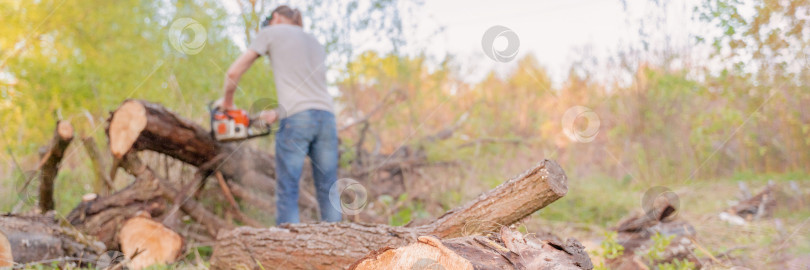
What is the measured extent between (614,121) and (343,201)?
549 cm

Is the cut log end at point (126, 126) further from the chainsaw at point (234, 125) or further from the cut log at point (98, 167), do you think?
the cut log at point (98, 167)

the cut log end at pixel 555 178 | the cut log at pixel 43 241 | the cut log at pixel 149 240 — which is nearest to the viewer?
the cut log end at pixel 555 178

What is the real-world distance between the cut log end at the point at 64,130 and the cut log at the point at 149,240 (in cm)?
77

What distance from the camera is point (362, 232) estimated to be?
2.72 meters

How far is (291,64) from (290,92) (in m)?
Result: 0.19

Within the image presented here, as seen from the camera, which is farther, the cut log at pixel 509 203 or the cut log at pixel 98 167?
the cut log at pixel 98 167

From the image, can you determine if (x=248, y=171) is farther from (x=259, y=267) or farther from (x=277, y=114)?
(x=259, y=267)

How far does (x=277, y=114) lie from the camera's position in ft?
13.5

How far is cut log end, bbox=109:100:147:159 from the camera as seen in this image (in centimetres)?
375

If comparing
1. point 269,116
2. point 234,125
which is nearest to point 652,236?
point 269,116

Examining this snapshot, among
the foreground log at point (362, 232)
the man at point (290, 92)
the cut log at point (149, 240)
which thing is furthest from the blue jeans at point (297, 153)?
the foreground log at point (362, 232)

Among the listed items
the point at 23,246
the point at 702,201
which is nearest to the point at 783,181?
the point at 702,201

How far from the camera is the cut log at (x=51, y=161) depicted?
402 cm

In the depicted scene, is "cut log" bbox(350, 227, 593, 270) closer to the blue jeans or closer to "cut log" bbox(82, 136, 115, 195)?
the blue jeans
